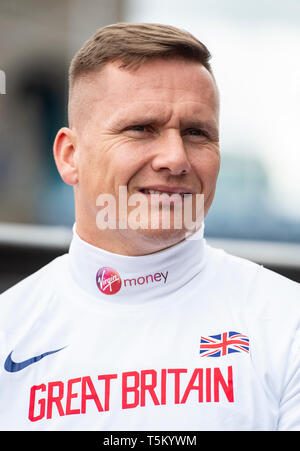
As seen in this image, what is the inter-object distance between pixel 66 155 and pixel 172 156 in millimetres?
453

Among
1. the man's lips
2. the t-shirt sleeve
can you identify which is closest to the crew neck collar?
the man's lips

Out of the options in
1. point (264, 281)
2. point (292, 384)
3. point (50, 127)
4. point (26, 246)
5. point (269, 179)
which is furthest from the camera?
point (50, 127)

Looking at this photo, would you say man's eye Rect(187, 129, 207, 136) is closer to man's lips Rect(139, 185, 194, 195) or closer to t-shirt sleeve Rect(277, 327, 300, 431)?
man's lips Rect(139, 185, 194, 195)

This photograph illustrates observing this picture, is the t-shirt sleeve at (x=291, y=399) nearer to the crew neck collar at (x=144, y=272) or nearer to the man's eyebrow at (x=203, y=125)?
the crew neck collar at (x=144, y=272)

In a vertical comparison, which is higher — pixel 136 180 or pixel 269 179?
pixel 136 180

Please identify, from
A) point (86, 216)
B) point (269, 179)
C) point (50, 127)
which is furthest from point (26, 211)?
point (86, 216)

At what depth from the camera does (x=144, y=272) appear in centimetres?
175

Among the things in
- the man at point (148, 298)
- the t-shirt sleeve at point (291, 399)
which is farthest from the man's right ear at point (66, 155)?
the t-shirt sleeve at point (291, 399)

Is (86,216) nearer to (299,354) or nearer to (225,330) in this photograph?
(225,330)

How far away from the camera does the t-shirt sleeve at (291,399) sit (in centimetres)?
149

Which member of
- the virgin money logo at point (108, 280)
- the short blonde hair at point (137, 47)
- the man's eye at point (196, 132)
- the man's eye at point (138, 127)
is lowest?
the virgin money logo at point (108, 280)

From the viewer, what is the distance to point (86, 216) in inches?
72.4

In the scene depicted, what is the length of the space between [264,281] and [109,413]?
1.81ft
